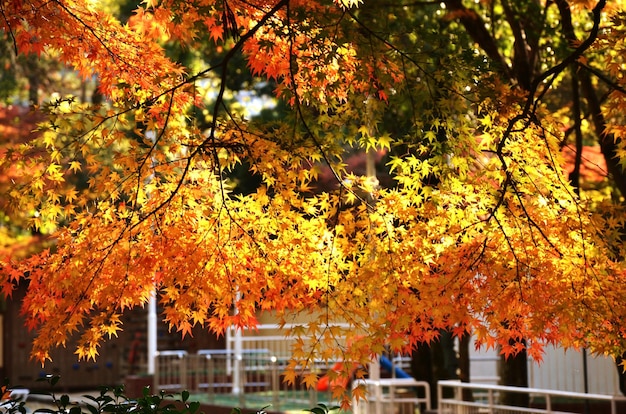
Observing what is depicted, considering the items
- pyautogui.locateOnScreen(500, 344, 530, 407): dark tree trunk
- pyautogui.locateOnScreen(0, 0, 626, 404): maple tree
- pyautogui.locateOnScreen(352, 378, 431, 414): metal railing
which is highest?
pyautogui.locateOnScreen(0, 0, 626, 404): maple tree

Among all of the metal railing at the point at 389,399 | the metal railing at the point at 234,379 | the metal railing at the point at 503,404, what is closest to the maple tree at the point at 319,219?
the metal railing at the point at 503,404

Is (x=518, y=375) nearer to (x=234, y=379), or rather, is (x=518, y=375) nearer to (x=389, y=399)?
(x=389, y=399)

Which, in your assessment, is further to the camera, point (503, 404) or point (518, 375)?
point (503, 404)

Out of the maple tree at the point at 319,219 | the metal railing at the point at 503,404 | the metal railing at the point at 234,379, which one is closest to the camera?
the maple tree at the point at 319,219

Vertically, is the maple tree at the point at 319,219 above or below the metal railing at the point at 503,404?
above

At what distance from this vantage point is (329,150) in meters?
7.27

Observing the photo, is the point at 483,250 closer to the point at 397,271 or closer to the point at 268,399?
the point at 397,271

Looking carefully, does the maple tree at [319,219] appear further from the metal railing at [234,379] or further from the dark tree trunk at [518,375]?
the metal railing at [234,379]

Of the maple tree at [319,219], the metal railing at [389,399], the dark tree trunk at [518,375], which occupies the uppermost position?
the maple tree at [319,219]

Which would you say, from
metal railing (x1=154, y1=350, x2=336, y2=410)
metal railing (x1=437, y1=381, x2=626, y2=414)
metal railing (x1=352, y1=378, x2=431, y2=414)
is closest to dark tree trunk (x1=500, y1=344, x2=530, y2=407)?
metal railing (x1=437, y1=381, x2=626, y2=414)

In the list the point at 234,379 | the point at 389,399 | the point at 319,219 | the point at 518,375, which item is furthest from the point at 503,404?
the point at 234,379

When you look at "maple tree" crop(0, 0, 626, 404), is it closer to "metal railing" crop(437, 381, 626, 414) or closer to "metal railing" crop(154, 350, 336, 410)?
"metal railing" crop(437, 381, 626, 414)

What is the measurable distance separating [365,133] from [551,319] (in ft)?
6.61

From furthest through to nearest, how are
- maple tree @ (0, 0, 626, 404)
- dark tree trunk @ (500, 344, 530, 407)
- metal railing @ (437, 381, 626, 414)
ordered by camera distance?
dark tree trunk @ (500, 344, 530, 407), metal railing @ (437, 381, 626, 414), maple tree @ (0, 0, 626, 404)
